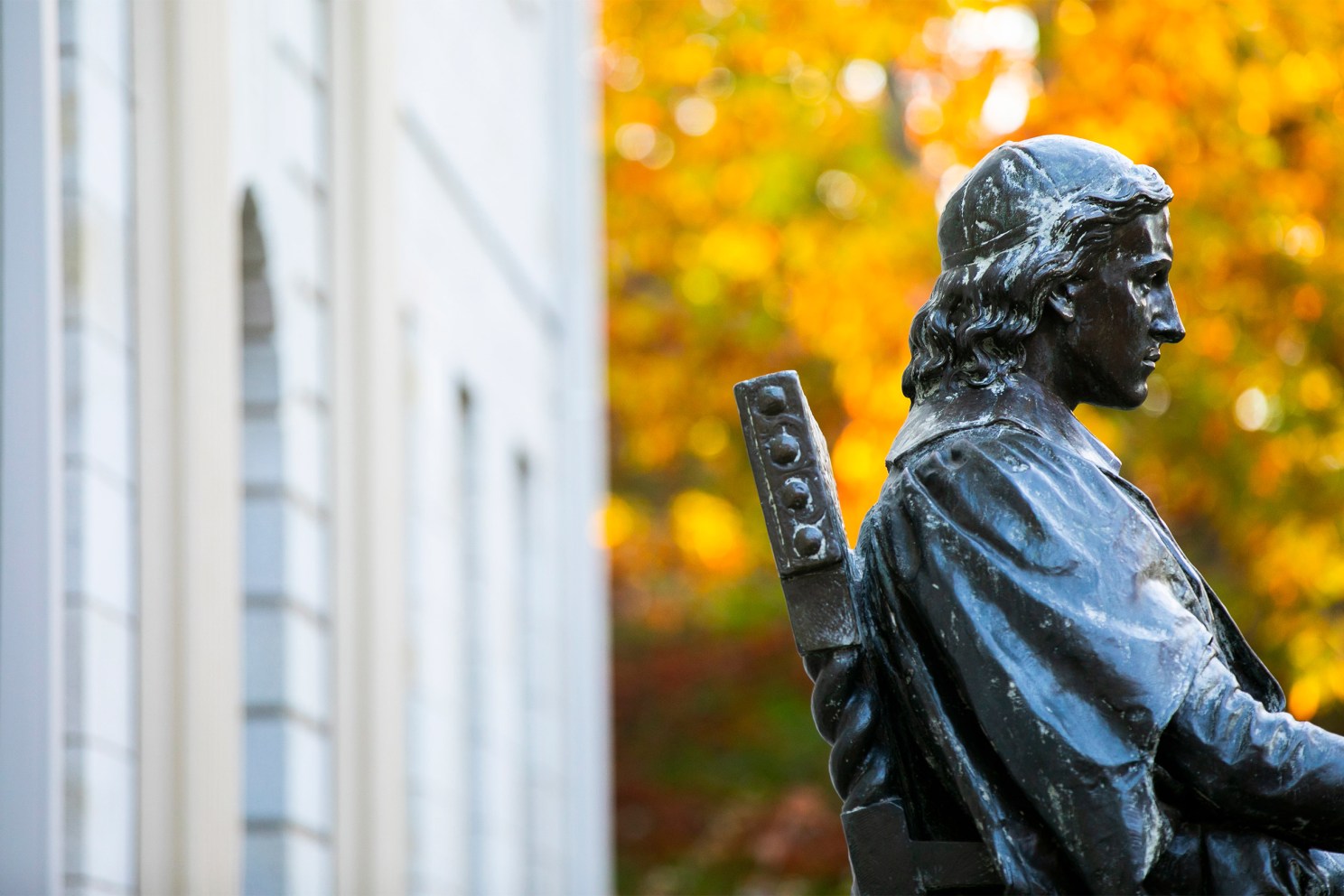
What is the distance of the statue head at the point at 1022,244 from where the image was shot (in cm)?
315

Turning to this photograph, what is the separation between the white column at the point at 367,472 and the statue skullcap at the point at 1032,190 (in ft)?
18.4

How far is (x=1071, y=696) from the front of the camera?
2.92 meters

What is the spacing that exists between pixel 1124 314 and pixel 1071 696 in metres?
0.60

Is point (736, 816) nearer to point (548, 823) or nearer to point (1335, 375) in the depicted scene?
point (548, 823)

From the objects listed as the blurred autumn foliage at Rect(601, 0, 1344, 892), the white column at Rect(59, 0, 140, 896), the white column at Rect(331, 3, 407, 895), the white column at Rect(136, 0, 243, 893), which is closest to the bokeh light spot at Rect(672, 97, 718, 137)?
the blurred autumn foliage at Rect(601, 0, 1344, 892)

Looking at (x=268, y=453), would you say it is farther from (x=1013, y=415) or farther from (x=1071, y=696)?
(x=1071, y=696)

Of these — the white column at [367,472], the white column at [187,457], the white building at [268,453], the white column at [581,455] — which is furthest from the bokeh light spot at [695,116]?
the white column at [187,457]

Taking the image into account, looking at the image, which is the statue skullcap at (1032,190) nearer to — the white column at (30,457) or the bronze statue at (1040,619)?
the bronze statue at (1040,619)

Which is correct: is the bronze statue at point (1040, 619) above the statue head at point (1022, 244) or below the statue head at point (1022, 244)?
below

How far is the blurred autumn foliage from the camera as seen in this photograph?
35.5 ft

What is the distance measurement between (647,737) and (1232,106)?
1075 cm

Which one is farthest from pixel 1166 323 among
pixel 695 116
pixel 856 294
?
pixel 695 116

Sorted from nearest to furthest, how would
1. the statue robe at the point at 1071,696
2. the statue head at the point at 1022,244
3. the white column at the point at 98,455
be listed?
the statue robe at the point at 1071,696
the statue head at the point at 1022,244
the white column at the point at 98,455

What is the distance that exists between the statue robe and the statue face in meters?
0.11
